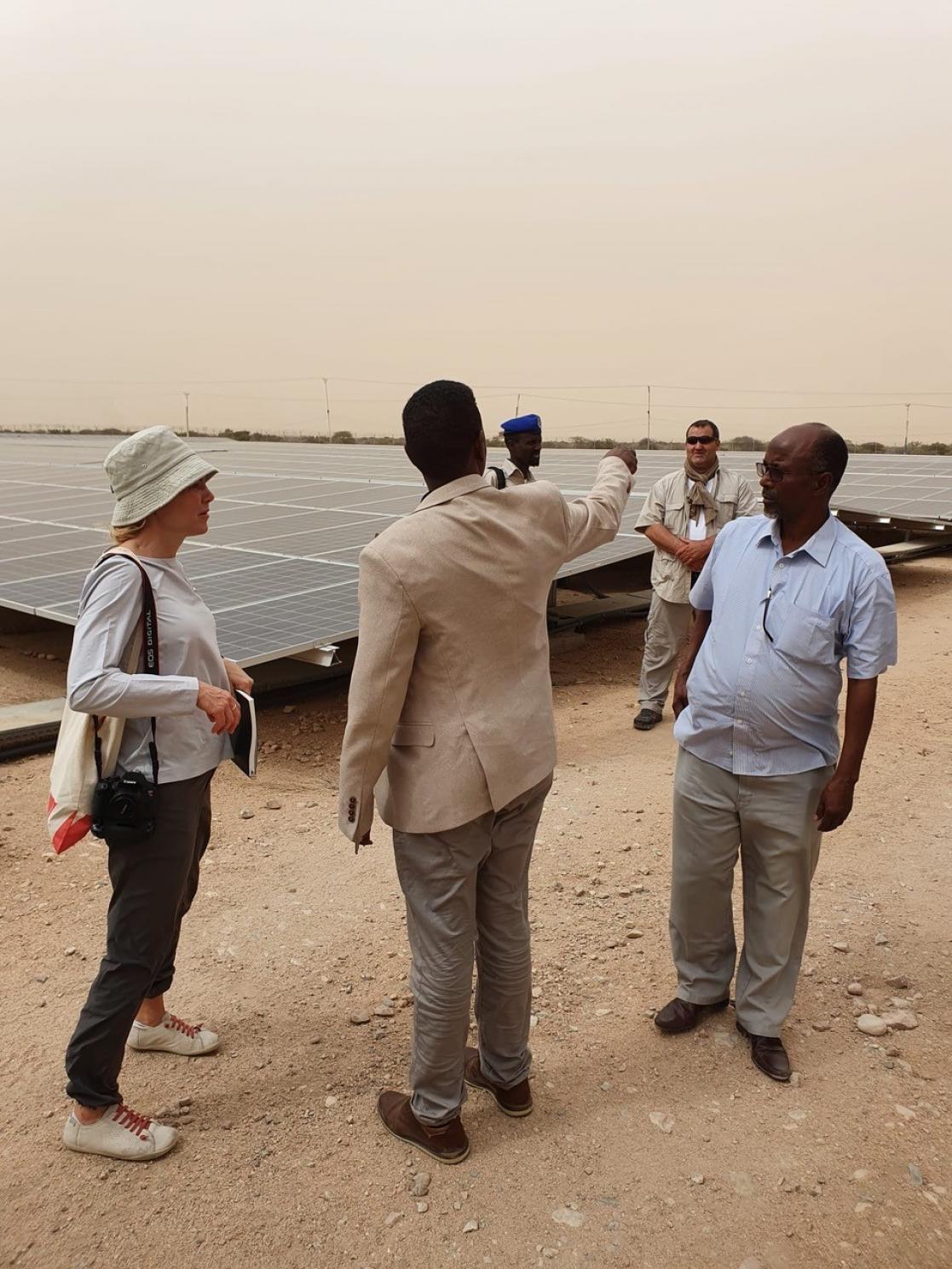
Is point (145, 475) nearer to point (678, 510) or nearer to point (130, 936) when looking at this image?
point (130, 936)

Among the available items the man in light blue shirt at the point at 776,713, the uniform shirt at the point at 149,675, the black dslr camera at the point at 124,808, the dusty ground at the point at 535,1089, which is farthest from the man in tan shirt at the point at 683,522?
the black dslr camera at the point at 124,808

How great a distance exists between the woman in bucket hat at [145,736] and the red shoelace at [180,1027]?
1.33 feet

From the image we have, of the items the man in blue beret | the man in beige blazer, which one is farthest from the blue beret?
the man in beige blazer

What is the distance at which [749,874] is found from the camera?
2.82 meters

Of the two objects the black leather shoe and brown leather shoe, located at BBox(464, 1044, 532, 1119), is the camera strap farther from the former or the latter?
the black leather shoe

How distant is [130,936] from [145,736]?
47cm

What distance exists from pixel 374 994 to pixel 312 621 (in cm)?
286

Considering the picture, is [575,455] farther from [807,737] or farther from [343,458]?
[807,737]

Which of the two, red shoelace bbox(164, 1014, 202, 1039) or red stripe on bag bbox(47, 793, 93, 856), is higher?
red stripe on bag bbox(47, 793, 93, 856)

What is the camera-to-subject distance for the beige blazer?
2.10 meters

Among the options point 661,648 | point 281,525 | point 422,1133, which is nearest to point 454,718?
point 422,1133

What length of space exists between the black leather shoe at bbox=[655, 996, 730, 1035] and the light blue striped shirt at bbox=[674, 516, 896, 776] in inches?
31.1

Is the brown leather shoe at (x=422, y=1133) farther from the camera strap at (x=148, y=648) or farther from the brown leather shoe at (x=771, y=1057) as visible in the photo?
the camera strap at (x=148, y=648)

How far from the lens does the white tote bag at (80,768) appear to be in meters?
2.28
